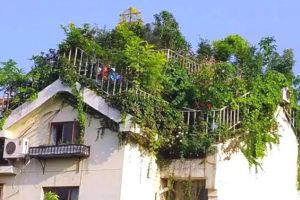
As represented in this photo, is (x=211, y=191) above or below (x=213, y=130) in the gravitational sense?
below

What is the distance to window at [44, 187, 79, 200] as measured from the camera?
17578 mm

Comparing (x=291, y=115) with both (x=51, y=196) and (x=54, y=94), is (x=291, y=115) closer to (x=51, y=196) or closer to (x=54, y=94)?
(x=54, y=94)

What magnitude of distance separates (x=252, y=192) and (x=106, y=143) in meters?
4.60

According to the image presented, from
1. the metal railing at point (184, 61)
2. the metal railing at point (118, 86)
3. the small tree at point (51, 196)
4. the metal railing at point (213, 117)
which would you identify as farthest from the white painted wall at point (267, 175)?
the small tree at point (51, 196)

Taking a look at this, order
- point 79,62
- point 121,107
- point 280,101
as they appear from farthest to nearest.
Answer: point 280,101 < point 79,62 < point 121,107

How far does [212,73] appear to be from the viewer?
19125 mm

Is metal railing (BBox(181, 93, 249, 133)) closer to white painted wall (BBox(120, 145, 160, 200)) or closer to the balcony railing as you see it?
white painted wall (BBox(120, 145, 160, 200))

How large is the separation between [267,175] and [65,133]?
20.0ft

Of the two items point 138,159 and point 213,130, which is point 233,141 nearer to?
point 213,130

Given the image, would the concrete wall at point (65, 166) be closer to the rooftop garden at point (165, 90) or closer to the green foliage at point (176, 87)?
the rooftop garden at point (165, 90)

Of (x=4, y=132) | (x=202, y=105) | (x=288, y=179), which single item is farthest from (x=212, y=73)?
(x=4, y=132)

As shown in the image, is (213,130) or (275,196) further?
(275,196)

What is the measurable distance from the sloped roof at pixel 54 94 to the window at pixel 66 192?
2091mm

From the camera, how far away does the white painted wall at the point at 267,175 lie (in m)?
17.9
